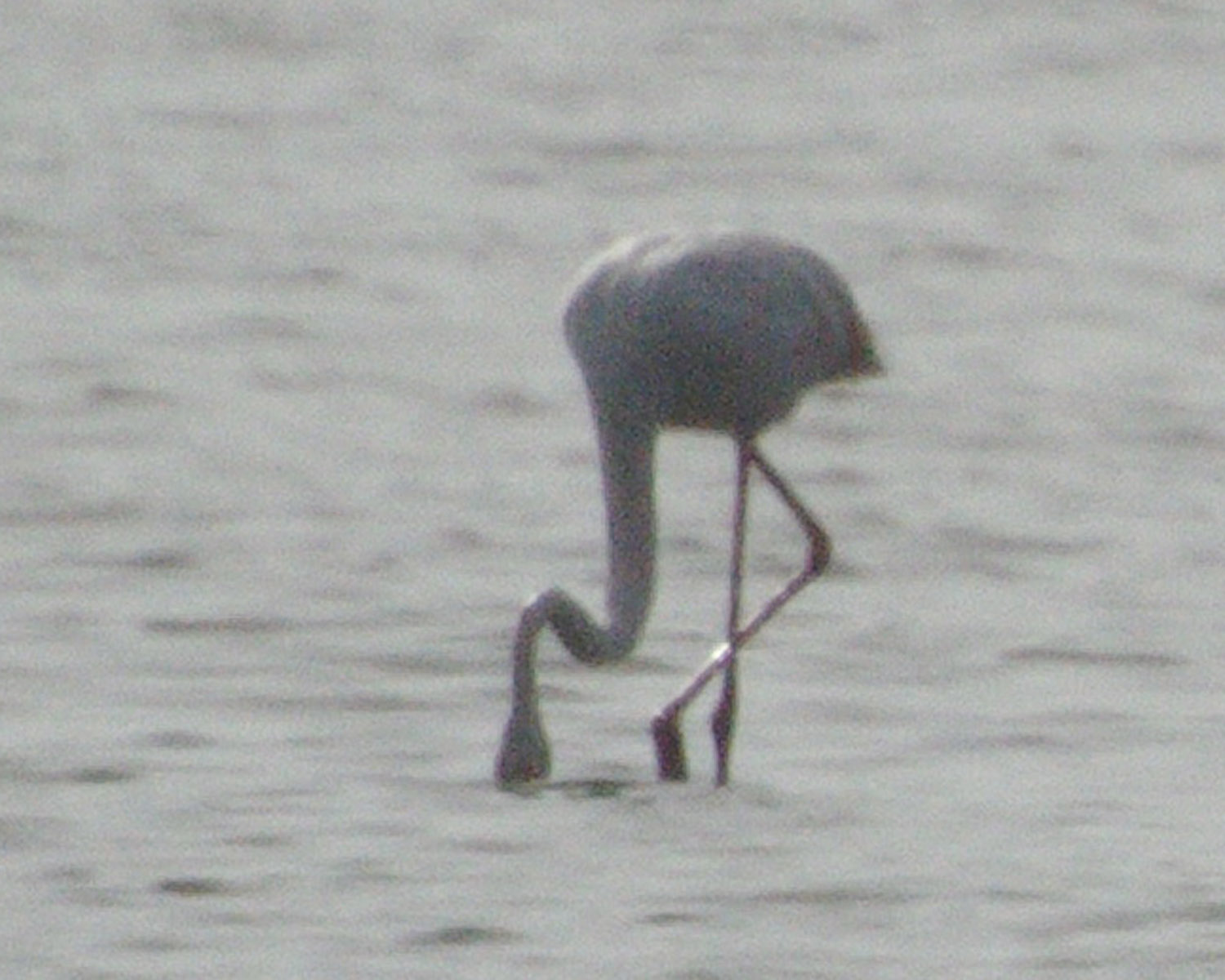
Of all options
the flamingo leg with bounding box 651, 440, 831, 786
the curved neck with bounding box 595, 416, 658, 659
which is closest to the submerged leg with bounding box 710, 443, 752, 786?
the flamingo leg with bounding box 651, 440, 831, 786

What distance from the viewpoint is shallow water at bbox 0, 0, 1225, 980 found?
9250 millimetres

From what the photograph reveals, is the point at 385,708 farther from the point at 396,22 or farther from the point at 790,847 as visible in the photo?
the point at 396,22

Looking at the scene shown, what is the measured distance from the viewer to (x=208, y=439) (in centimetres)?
1546

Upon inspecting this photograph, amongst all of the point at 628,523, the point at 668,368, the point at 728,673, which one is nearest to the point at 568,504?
the point at 728,673

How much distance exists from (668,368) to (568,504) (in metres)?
4.57

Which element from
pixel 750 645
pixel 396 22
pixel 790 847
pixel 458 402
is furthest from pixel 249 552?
pixel 396 22

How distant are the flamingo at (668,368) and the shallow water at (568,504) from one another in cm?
30

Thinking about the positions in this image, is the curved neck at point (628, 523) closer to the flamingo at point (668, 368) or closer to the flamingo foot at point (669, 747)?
the flamingo at point (668, 368)

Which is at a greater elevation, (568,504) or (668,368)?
(668,368)

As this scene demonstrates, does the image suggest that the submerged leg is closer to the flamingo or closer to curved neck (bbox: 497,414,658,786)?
the flamingo

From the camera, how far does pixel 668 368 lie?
32.4 ft

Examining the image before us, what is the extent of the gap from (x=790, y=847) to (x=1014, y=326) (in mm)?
8703

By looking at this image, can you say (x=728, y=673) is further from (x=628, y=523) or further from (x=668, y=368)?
(x=668, y=368)

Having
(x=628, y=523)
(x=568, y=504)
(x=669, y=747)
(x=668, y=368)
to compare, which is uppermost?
(x=668, y=368)
